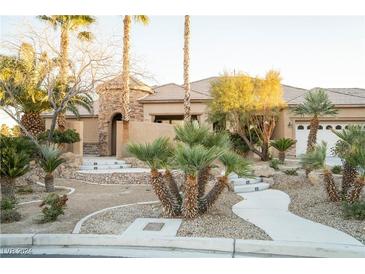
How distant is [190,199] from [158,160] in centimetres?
110

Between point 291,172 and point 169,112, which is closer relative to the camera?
point 291,172

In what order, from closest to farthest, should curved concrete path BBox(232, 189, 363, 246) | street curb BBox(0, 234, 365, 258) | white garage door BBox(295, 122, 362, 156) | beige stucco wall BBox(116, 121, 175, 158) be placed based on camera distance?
street curb BBox(0, 234, 365, 258) < curved concrete path BBox(232, 189, 363, 246) < beige stucco wall BBox(116, 121, 175, 158) < white garage door BBox(295, 122, 362, 156)

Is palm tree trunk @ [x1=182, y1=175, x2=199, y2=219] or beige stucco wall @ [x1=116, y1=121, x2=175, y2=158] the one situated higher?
beige stucco wall @ [x1=116, y1=121, x2=175, y2=158]

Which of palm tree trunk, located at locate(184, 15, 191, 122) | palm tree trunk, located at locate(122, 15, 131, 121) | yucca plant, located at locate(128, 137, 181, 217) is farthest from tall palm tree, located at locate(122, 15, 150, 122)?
yucca plant, located at locate(128, 137, 181, 217)

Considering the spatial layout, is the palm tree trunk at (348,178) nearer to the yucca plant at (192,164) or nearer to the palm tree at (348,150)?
the palm tree at (348,150)

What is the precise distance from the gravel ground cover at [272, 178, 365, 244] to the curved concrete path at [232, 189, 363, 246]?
218 millimetres

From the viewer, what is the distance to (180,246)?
240 inches

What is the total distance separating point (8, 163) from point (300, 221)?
25.7ft

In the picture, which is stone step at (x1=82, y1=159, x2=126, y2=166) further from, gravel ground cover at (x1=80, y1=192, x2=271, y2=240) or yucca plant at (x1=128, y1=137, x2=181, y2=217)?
yucca plant at (x1=128, y1=137, x2=181, y2=217)

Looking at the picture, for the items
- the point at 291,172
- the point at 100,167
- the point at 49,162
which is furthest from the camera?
the point at 100,167

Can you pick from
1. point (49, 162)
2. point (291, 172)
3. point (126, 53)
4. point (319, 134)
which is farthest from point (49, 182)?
point (319, 134)

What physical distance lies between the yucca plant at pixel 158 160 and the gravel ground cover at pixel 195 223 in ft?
1.34

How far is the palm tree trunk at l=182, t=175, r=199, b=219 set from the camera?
7.43m

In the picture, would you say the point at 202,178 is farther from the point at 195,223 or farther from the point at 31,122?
the point at 31,122
